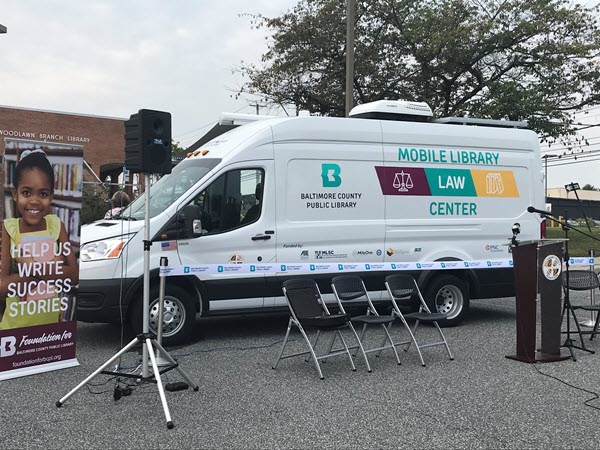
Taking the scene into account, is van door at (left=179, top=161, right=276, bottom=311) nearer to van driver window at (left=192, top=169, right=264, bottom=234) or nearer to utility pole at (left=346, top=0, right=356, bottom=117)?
van driver window at (left=192, top=169, right=264, bottom=234)

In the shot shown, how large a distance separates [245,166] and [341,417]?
3.59 meters

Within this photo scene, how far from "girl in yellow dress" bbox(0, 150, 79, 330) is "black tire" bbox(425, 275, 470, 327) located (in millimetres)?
4801

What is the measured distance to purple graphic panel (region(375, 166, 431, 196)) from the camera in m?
8.07

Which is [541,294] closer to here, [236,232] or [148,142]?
[236,232]

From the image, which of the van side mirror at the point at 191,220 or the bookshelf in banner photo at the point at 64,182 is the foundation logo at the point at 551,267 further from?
the bookshelf in banner photo at the point at 64,182

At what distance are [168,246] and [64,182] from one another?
1.35 m

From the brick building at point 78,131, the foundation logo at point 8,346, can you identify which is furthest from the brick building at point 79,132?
the foundation logo at point 8,346

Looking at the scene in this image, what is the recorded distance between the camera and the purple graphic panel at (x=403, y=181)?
807 cm

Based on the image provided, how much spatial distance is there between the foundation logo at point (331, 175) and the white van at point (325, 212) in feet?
0.04

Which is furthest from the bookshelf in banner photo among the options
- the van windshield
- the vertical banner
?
the van windshield

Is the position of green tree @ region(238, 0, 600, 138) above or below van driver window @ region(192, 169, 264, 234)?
above

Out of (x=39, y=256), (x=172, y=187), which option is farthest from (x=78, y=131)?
(x=39, y=256)

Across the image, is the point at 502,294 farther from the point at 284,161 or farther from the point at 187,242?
the point at 187,242

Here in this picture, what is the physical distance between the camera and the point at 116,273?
6707 millimetres
